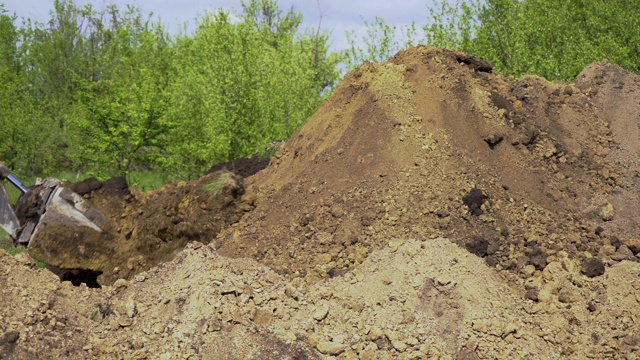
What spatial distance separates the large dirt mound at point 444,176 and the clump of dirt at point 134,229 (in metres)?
0.44

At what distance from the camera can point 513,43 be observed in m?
18.5

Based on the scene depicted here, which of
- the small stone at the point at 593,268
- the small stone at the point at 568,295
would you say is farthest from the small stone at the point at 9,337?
the small stone at the point at 593,268

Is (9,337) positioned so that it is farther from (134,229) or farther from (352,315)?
(352,315)

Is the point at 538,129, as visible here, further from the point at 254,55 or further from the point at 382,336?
the point at 254,55

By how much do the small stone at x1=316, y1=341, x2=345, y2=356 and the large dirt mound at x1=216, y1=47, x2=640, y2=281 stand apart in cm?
113

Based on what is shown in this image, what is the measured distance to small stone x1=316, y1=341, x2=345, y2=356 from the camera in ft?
22.7

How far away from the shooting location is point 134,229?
33.5 feet

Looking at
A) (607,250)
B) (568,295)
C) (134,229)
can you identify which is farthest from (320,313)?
(134,229)

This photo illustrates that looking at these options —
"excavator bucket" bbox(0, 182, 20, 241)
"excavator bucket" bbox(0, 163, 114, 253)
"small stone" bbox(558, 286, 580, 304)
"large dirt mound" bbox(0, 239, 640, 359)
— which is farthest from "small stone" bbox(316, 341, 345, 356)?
"excavator bucket" bbox(0, 182, 20, 241)

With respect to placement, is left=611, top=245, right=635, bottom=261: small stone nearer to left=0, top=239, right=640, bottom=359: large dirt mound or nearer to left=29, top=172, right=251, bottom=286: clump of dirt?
left=0, top=239, right=640, bottom=359: large dirt mound

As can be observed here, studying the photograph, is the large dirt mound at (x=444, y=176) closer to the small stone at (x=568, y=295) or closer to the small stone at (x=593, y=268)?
the small stone at (x=593, y=268)

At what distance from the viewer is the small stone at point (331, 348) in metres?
6.92

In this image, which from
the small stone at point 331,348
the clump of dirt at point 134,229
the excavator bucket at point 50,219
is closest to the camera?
the small stone at point 331,348

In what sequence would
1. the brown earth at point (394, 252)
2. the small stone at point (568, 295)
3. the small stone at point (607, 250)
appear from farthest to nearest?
the small stone at point (607, 250)
the small stone at point (568, 295)
the brown earth at point (394, 252)
